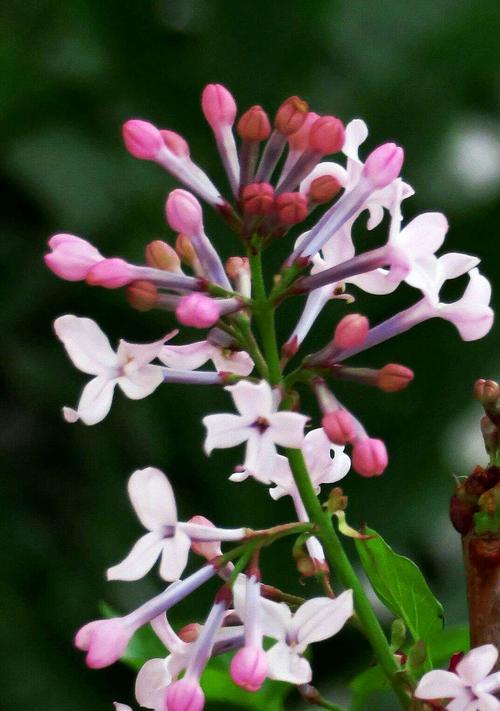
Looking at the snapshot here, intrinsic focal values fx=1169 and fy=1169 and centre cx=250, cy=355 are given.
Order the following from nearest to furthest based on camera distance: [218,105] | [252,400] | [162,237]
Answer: [252,400], [218,105], [162,237]

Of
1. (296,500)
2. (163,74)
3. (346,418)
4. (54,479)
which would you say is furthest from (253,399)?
(163,74)

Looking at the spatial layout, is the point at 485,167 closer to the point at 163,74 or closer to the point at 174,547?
the point at 163,74

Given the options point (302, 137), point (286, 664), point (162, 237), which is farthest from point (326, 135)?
point (162, 237)

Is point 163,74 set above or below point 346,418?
above

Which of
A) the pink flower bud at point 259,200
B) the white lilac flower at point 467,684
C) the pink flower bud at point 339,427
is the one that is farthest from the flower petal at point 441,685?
the pink flower bud at point 259,200

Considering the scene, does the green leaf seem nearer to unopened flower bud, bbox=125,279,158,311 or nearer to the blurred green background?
unopened flower bud, bbox=125,279,158,311

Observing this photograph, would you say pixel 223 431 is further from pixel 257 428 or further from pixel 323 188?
pixel 323 188

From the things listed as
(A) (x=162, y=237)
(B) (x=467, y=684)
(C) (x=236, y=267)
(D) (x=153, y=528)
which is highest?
(A) (x=162, y=237)
